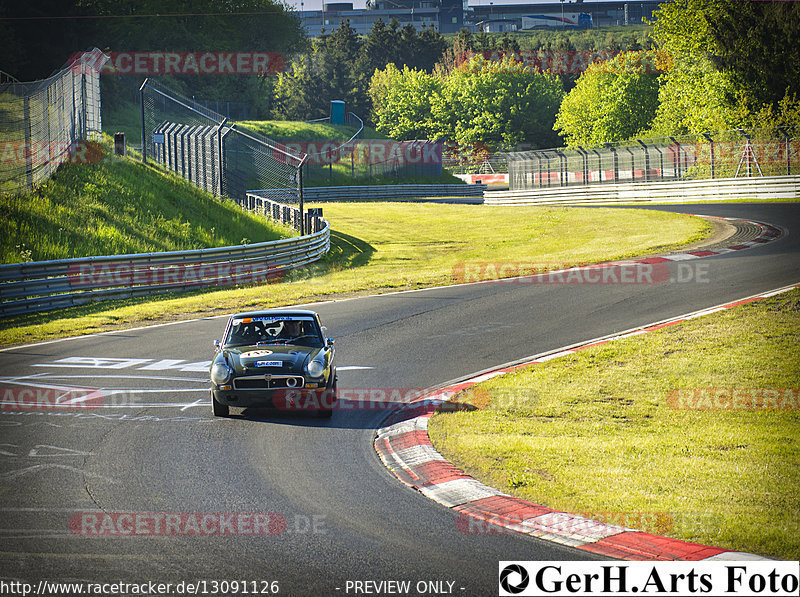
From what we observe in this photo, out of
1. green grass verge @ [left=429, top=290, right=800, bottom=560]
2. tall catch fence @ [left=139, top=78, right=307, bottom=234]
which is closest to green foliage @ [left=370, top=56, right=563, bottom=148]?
tall catch fence @ [left=139, top=78, right=307, bottom=234]

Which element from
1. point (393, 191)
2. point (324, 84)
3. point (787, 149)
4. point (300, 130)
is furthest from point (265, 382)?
point (324, 84)

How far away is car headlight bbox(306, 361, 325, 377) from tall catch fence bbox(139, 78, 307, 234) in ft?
70.2

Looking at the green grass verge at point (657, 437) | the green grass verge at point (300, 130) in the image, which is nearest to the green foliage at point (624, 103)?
the green grass verge at point (300, 130)

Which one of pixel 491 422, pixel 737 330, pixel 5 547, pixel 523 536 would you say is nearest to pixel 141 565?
pixel 5 547

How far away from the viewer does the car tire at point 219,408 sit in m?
11.2

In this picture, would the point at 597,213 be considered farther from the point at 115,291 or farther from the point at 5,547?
the point at 5,547

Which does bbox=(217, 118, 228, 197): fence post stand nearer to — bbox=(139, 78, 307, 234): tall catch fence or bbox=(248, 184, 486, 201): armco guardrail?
bbox=(139, 78, 307, 234): tall catch fence

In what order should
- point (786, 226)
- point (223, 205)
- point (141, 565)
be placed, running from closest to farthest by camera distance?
point (141, 565)
point (786, 226)
point (223, 205)

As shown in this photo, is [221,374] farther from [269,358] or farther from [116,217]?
[116,217]

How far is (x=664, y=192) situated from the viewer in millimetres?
48000

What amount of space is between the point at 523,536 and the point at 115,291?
1698cm

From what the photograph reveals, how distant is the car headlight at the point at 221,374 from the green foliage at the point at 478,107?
289 feet

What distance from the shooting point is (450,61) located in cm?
14088

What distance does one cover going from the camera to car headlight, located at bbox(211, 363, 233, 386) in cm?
1100
